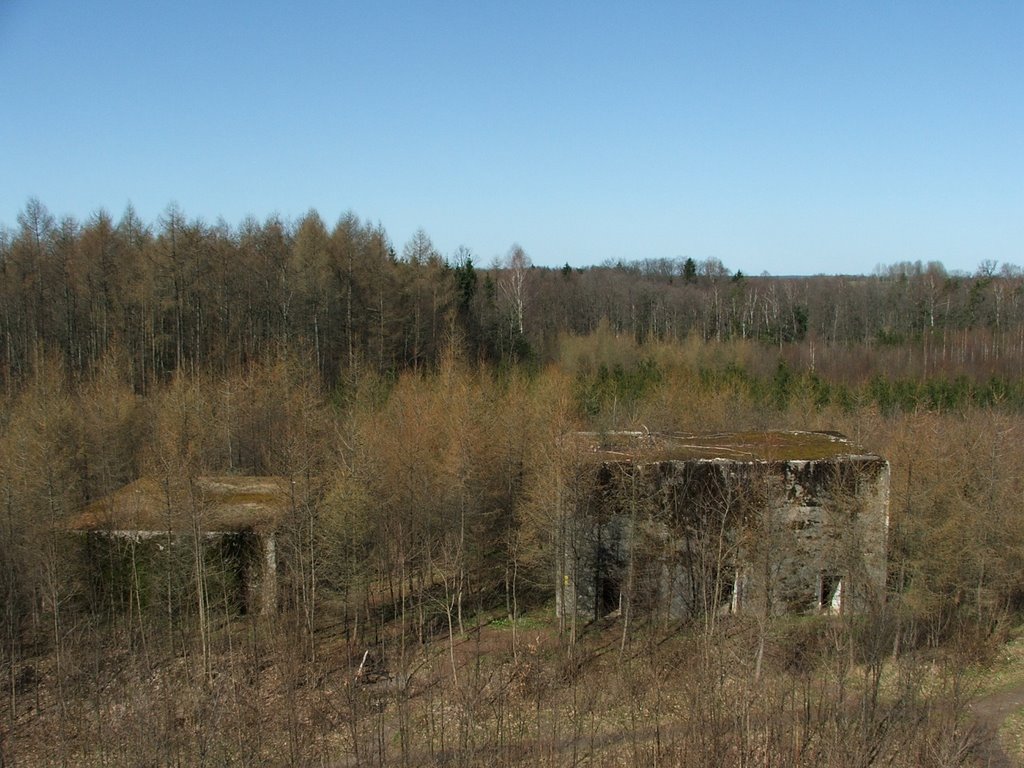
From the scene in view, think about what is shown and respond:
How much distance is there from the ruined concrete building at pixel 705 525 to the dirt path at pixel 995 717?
3747 millimetres

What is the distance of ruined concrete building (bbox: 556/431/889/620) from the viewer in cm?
2045

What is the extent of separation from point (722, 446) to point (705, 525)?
3378mm

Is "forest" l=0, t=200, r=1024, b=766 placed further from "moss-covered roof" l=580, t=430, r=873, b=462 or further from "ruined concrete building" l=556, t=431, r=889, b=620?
"moss-covered roof" l=580, t=430, r=873, b=462

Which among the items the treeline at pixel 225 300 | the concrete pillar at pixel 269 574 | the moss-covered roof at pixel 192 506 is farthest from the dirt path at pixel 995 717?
the treeline at pixel 225 300

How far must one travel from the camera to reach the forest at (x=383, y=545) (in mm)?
13328

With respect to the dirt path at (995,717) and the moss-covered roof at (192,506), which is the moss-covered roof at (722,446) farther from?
the moss-covered roof at (192,506)

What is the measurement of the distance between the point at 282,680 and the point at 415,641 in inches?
161

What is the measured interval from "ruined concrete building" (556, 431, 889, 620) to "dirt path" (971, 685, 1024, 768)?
12.3 ft

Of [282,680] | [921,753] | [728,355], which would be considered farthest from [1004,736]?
[728,355]

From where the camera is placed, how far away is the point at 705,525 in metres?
20.5

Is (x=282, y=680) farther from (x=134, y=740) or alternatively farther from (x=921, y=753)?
(x=921, y=753)

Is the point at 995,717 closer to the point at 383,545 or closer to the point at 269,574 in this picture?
the point at 383,545

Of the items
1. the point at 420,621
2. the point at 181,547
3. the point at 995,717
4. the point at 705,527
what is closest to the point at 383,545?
the point at 420,621

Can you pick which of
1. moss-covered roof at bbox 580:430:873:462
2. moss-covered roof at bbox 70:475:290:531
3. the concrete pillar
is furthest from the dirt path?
the concrete pillar
